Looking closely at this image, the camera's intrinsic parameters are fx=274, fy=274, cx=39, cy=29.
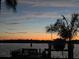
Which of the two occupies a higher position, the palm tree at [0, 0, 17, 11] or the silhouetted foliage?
the palm tree at [0, 0, 17, 11]

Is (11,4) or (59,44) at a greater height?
(11,4)

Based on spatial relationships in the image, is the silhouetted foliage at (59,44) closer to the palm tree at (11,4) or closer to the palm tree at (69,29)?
the palm tree at (69,29)

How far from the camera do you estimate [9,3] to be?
19.0 m

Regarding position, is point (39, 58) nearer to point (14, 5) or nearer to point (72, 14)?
point (72, 14)

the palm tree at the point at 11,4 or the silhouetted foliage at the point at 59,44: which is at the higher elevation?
the palm tree at the point at 11,4

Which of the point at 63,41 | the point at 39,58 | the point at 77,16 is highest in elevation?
the point at 77,16

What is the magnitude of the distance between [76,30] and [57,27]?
426cm

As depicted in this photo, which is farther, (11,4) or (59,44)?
(59,44)

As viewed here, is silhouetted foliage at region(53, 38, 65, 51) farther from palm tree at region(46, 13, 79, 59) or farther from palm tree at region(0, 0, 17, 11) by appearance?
palm tree at region(0, 0, 17, 11)

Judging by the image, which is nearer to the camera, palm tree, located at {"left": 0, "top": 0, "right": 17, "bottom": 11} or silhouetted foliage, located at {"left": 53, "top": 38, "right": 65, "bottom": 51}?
palm tree, located at {"left": 0, "top": 0, "right": 17, "bottom": 11}

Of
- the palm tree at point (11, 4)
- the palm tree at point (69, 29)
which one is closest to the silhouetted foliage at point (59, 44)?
the palm tree at point (69, 29)

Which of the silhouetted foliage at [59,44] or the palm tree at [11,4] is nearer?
the palm tree at [11,4]

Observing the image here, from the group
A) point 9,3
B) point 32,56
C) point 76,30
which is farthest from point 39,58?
point 9,3

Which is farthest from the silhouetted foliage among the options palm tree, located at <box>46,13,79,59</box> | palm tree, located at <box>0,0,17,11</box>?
palm tree, located at <box>0,0,17,11</box>
